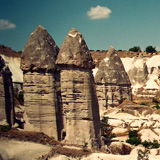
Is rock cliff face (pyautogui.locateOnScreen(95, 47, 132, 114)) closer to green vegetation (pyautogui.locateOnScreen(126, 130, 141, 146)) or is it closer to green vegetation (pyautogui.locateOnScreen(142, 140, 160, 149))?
green vegetation (pyautogui.locateOnScreen(126, 130, 141, 146))

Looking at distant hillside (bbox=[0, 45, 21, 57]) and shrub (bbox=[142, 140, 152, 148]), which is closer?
shrub (bbox=[142, 140, 152, 148])

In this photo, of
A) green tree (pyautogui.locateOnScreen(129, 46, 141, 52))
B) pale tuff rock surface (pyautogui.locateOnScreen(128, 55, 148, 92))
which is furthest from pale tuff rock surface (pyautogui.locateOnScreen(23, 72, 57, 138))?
green tree (pyautogui.locateOnScreen(129, 46, 141, 52))

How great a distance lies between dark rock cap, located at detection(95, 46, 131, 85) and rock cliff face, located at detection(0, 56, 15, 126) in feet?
30.3

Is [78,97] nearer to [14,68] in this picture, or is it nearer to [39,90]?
[39,90]

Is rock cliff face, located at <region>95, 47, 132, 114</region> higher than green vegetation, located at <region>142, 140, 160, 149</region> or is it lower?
higher

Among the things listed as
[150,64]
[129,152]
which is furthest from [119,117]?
[150,64]

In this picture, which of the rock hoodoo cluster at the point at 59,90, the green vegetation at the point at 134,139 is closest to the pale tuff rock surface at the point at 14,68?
the green vegetation at the point at 134,139

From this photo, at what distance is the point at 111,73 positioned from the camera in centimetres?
2633

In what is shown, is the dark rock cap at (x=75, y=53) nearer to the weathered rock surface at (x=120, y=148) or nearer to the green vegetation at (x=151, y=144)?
the weathered rock surface at (x=120, y=148)

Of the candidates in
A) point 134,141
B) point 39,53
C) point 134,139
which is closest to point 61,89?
point 39,53

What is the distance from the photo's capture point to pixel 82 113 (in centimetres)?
1510

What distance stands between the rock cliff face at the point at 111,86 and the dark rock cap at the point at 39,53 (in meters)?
9.49

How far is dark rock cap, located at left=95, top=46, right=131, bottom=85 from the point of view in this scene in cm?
2622

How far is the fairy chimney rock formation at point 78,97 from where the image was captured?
49.4ft
